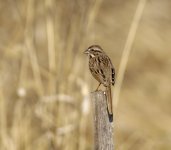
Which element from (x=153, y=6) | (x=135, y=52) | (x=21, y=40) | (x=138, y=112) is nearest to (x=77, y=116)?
(x=21, y=40)

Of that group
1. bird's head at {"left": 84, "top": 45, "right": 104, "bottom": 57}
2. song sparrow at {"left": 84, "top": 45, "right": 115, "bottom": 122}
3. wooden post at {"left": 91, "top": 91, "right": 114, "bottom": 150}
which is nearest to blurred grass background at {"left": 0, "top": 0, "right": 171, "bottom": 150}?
bird's head at {"left": 84, "top": 45, "right": 104, "bottom": 57}

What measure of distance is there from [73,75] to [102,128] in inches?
59.1

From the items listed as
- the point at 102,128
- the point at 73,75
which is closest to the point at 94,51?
the point at 102,128

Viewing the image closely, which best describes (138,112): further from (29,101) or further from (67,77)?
(67,77)

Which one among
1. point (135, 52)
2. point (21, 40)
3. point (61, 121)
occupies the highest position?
point (135, 52)

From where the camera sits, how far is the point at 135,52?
9.81 metres

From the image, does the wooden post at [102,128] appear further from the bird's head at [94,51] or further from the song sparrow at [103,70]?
the bird's head at [94,51]

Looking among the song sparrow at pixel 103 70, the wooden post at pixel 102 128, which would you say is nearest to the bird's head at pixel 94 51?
the song sparrow at pixel 103 70

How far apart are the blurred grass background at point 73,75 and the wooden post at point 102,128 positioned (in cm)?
118

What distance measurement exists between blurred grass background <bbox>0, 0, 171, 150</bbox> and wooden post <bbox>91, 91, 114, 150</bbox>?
118 centimetres

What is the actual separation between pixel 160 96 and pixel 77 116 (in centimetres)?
382

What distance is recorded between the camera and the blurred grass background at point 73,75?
198 inches

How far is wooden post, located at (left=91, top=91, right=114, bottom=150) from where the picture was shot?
355 cm

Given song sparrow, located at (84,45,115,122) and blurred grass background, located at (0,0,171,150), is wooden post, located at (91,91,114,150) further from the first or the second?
blurred grass background, located at (0,0,171,150)
